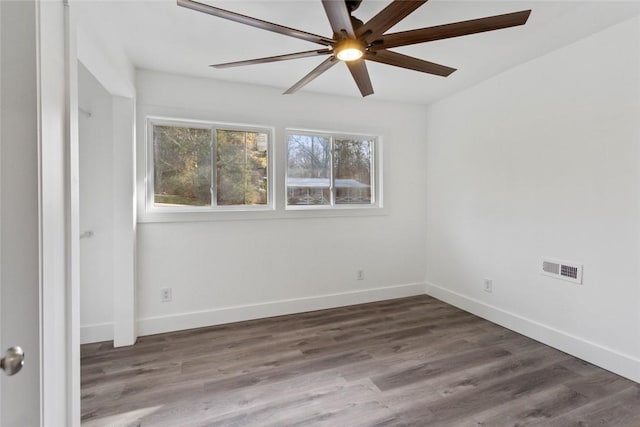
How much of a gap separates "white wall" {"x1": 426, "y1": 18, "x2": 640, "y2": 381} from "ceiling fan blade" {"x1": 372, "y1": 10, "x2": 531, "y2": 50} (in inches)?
56.0

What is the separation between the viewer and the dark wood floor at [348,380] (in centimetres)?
178

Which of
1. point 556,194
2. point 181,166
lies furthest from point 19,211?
point 556,194

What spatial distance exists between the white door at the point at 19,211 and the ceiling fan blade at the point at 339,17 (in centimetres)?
102

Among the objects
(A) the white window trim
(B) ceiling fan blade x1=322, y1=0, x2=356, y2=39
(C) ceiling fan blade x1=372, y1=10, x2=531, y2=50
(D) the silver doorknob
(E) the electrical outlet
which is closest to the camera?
(D) the silver doorknob

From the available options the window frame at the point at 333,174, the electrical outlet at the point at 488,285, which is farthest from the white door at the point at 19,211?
the electrical outlet at the point at 488,285

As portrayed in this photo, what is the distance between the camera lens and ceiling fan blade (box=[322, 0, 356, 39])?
124 cm

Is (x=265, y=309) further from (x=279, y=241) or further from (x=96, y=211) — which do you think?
(x=96, y=211)

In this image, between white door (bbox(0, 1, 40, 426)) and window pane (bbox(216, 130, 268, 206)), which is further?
window pane (bbox(216, 130, 268, 206))

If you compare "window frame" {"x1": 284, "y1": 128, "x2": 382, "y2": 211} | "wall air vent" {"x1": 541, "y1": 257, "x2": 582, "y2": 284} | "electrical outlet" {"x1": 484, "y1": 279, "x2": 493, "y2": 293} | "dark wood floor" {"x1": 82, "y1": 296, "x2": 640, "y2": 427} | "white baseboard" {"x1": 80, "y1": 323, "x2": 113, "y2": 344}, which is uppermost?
"window frame" {"x1": 284, "y1": 128, "x2": 382, "y2": 211}

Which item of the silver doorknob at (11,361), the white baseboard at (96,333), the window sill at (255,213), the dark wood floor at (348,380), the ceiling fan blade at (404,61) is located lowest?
the dark wood floor at (348,380)

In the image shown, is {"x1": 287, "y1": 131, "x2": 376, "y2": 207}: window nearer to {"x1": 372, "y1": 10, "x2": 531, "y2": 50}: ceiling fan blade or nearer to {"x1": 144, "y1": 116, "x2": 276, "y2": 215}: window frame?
{"x1": 144, "y1": 116, "x2": 276, "y2": 215}: window frame

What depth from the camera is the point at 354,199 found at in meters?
3.79

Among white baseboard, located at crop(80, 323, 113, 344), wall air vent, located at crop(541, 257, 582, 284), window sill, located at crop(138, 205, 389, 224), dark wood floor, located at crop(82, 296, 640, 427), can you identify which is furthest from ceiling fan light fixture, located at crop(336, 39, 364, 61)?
white baseboard, located at crop(80, 323, 113, 344)

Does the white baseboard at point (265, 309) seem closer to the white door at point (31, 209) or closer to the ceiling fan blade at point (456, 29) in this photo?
the white door at point (31, 209)
